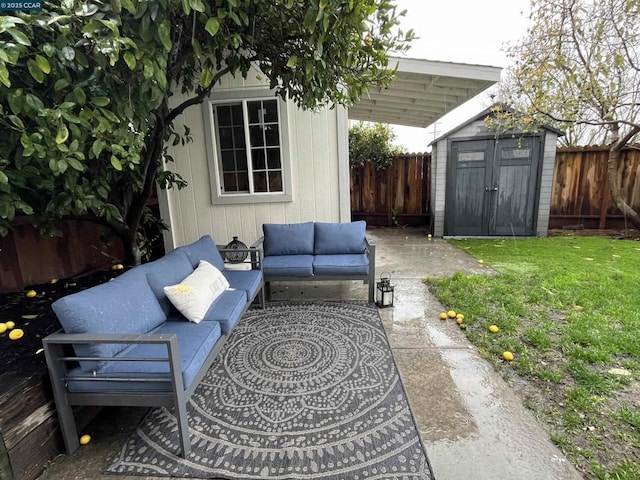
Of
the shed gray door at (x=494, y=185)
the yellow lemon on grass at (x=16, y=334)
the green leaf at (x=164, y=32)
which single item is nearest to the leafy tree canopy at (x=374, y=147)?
the shed gray door at (x=494, y=185)

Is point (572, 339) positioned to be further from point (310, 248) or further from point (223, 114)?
point (223, 114)

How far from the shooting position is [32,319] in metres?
2.33

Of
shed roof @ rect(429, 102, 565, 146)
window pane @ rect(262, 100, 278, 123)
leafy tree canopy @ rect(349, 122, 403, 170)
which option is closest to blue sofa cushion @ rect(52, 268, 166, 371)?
window pane @ rect(262, 100, 278, 123)

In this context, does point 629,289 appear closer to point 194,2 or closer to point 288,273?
point 288,273

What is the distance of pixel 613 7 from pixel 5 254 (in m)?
8.32

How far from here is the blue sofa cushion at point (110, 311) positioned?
165 centimetres

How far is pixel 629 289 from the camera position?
356 cm

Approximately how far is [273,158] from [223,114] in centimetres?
99

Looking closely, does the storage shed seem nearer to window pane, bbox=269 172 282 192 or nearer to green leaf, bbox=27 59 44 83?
window pane, bbox=269 172 282 192

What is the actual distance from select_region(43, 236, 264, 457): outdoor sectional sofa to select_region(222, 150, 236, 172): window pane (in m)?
2.80

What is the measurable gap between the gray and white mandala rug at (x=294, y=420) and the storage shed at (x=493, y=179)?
16.1ft

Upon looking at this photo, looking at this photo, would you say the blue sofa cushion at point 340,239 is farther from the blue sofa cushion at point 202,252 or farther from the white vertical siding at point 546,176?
the white vertical siding at point 546,176

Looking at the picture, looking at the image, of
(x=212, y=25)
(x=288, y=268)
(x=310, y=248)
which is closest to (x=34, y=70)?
(x=212, y=25)

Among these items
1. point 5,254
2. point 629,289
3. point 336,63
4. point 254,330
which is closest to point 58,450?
point 254,330
